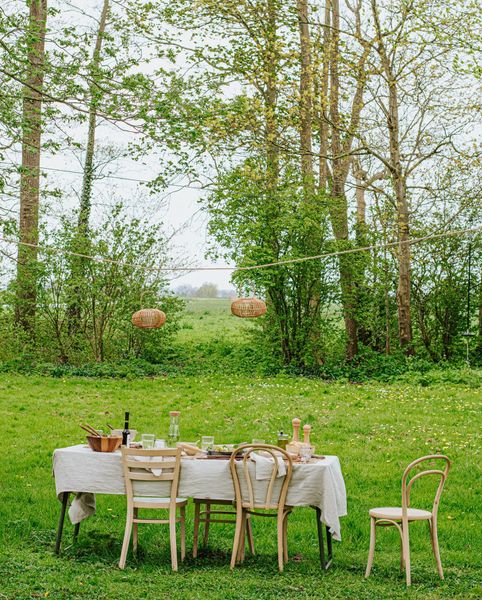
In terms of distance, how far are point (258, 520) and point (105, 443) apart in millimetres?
1957

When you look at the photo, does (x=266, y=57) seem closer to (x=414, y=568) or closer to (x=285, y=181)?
(x=285, y=181)

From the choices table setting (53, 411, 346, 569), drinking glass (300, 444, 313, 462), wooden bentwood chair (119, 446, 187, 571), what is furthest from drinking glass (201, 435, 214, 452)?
drinking glass (300, 444, 313, 462)

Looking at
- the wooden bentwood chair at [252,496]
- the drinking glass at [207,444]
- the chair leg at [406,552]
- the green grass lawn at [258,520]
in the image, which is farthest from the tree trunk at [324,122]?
the chair leg at [406,552]

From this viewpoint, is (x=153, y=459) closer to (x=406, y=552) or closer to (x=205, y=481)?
(x=205, y=481)

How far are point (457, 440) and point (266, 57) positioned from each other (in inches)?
342

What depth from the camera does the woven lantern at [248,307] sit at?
10.7 metres

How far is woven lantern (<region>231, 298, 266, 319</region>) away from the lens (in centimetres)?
1071

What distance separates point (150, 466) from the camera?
6.01 meters

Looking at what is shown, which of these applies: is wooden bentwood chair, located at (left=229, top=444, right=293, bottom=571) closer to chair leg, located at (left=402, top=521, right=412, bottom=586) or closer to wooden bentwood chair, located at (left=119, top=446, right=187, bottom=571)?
wooden bentwood chair, located at (left=119, top=446, right=187, bottom=571)

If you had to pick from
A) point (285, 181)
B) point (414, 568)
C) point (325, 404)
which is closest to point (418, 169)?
point (285, 181)

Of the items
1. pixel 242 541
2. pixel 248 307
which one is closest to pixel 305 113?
pixel 248 307

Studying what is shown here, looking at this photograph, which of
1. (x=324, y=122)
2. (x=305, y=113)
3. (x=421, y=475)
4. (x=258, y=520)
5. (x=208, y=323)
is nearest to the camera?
(x=421, y=475)

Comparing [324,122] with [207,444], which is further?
[324,122]

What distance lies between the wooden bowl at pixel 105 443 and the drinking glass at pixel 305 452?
4.39 ft
